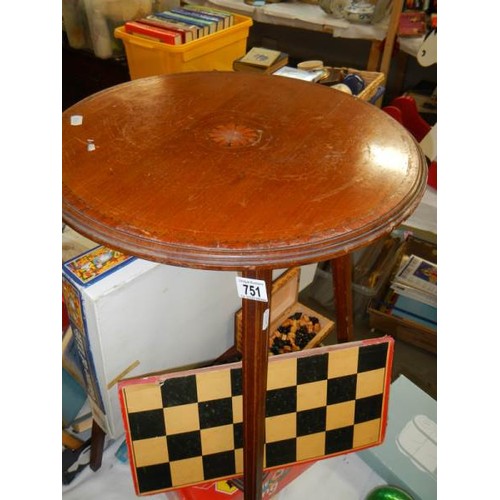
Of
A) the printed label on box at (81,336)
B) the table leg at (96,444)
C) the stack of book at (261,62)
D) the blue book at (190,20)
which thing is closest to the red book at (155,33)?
the blue book at (190,20)

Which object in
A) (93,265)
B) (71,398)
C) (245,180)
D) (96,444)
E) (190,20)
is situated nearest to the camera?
(245,180)

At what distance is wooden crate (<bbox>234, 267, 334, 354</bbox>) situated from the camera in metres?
1.41

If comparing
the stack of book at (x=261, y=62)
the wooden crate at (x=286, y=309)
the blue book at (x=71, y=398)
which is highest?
the stack of book at (x=261, y=62)

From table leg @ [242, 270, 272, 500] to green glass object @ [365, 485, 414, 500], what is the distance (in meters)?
0.34

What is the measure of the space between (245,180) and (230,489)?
0.81 meters

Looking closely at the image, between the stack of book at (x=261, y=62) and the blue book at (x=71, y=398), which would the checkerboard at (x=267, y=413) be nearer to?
the blue book at (x=71, y=398)

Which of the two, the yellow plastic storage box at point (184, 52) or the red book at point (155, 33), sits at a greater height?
the red book at point (155, 33)

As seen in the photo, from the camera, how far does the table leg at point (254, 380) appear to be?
0.75 m

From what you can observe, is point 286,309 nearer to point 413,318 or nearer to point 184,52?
point 413,318

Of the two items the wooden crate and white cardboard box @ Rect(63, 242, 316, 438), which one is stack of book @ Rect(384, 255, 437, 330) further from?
white cardboard box @ Rect(63, 242, 316, 438)

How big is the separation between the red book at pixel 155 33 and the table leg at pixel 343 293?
92cm

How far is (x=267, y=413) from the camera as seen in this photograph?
111 cm

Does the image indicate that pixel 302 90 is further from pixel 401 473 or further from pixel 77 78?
pixel 77 78

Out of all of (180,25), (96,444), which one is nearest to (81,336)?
(96,444)
